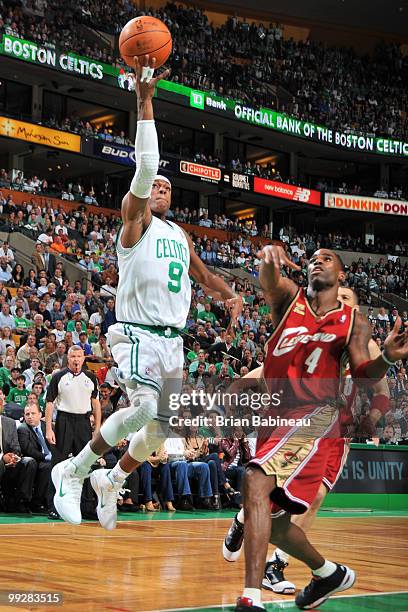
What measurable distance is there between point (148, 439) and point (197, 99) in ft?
97.8

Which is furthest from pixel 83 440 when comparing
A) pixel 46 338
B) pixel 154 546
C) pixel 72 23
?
pixel 72 23

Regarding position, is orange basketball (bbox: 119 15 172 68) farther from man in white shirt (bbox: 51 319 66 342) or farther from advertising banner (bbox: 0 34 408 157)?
advertising banner (bbox: 0 34 408 157)

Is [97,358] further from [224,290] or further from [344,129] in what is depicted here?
[344,129]

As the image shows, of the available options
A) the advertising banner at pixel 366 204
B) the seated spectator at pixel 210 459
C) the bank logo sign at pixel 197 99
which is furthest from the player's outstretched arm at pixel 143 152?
the advertising banner at pixel 366 204

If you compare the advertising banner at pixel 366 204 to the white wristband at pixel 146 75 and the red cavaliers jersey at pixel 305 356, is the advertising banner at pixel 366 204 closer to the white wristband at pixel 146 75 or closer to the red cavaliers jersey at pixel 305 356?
the white wristband at pixel 146 75

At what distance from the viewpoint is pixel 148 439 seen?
6059 mm

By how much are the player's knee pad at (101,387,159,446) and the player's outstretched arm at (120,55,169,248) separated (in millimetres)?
1118

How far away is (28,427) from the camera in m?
12.1

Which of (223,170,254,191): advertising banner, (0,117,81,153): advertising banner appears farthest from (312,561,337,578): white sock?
(223,170,254,191): advertising banner

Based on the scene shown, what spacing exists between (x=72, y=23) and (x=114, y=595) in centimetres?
→ 3005

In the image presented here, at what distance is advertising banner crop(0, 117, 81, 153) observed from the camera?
29.2 metres

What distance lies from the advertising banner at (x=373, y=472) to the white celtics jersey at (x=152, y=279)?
10.7 meters

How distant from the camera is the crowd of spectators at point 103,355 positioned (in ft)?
41.8

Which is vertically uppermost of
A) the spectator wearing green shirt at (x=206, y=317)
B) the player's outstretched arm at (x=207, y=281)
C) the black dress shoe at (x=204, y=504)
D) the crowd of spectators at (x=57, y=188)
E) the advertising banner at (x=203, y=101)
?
the advertising banner at (x=203, y=101)
